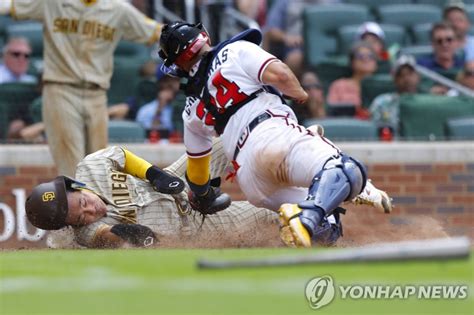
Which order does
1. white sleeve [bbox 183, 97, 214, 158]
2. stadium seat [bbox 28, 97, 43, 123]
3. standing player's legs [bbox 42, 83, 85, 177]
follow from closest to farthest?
white sleeve [bbox 183, 97, 214, 158]
standing player's legs [bbox 42, 83, 85, 177]
stadium seat [bbox 28, 97, 43, 123]

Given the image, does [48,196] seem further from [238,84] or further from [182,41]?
[238,84]

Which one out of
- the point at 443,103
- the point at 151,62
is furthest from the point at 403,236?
the point at 151,62

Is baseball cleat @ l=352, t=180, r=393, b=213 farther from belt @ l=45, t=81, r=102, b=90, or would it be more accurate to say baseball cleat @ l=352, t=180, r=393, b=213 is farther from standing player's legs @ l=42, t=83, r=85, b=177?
belt @ l=45, t=81, r=102, b=90

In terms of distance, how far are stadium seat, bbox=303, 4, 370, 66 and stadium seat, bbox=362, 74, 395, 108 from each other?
A: 770 millimetres

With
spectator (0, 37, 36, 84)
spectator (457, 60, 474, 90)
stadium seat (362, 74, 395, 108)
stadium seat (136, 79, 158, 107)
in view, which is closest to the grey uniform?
stadium seat (136, 79, 158, 107)

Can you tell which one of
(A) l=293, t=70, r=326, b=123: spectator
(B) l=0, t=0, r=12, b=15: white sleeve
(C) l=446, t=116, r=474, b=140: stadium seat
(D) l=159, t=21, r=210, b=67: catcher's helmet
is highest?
(D) l=159, t=21, r=210, b=67: catcher's helmet

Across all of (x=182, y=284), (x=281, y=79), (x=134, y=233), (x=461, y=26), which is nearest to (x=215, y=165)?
(x=134, y=233)

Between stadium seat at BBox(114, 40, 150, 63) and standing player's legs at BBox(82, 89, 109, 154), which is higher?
stadium seat at BBox(114, 40, 150, 63)

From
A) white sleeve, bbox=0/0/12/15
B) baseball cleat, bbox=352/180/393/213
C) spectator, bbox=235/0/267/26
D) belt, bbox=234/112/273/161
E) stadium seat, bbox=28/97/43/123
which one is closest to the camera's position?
belt, bbox=234/112/273/161

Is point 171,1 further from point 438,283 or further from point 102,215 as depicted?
point 438,283

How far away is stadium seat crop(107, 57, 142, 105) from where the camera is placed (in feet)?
38.2

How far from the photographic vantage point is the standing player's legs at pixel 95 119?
1035cm

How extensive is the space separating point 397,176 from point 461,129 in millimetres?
851

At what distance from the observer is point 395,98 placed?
11.6 m
